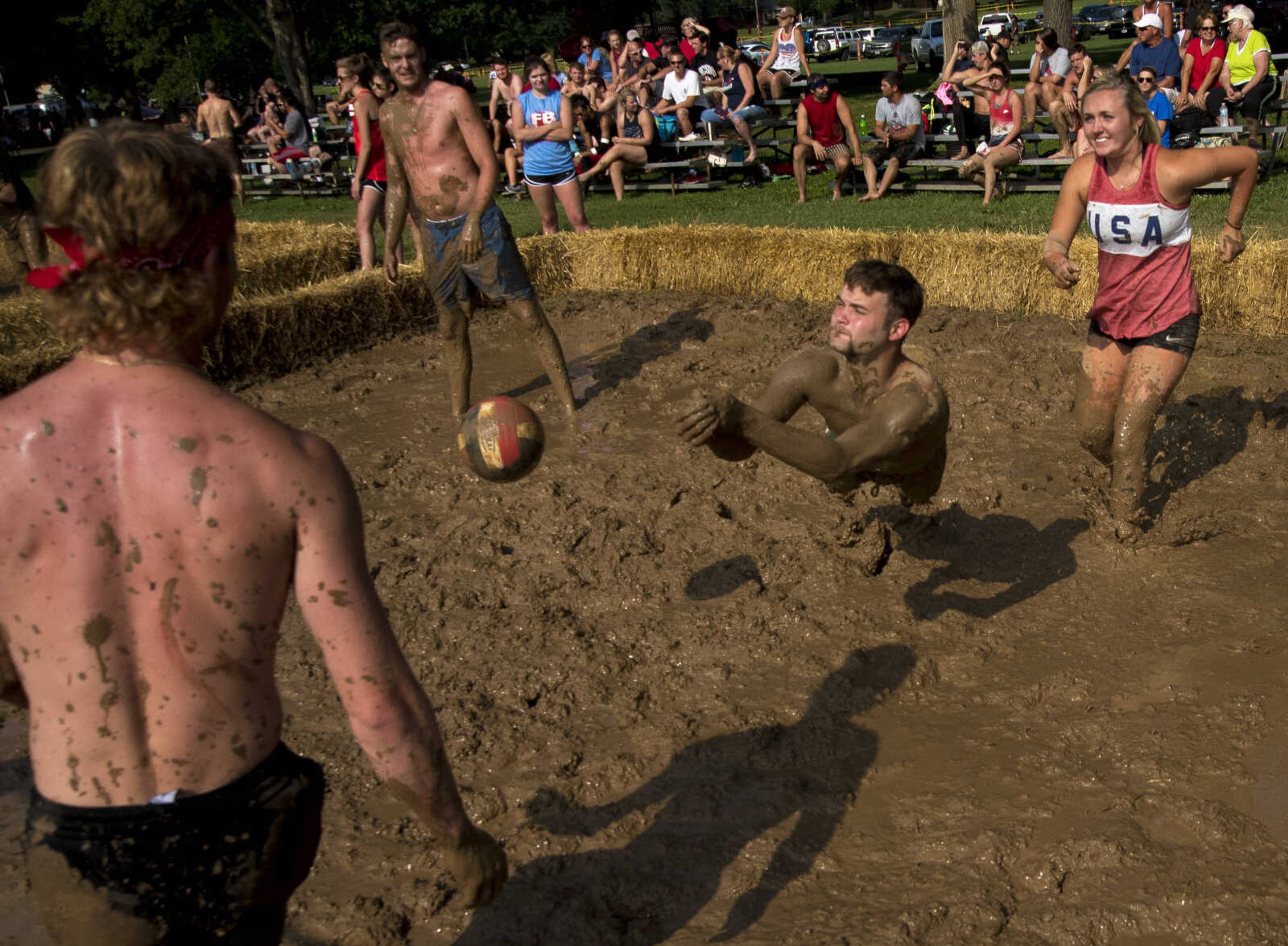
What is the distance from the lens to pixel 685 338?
9078mm

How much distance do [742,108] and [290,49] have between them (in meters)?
17.9

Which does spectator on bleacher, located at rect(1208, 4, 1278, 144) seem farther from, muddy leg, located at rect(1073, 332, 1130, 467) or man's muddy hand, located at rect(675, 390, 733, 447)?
man's muddy hand, located at rect(675, 390, 733, 447)

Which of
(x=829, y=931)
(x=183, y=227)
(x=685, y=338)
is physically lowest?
(x=829, y=931)

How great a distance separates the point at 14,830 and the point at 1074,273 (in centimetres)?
478

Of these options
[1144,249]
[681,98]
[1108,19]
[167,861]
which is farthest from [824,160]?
[1108,19]

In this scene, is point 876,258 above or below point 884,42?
below

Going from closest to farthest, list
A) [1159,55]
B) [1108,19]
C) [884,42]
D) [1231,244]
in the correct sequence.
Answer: [1231,244], [1159,55], [1108,19], [884,42]

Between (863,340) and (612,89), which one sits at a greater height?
(612,89)

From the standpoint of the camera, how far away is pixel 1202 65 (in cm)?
1334

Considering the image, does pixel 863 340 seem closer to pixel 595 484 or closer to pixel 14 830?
pixel 595 484

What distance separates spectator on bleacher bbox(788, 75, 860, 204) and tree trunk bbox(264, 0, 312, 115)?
60.1 feet

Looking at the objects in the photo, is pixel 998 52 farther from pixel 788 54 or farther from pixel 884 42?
pixel 884 42

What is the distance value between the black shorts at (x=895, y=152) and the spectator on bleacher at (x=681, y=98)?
3.03 meters

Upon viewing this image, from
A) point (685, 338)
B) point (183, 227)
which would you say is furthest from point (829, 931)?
point (685, 338)
